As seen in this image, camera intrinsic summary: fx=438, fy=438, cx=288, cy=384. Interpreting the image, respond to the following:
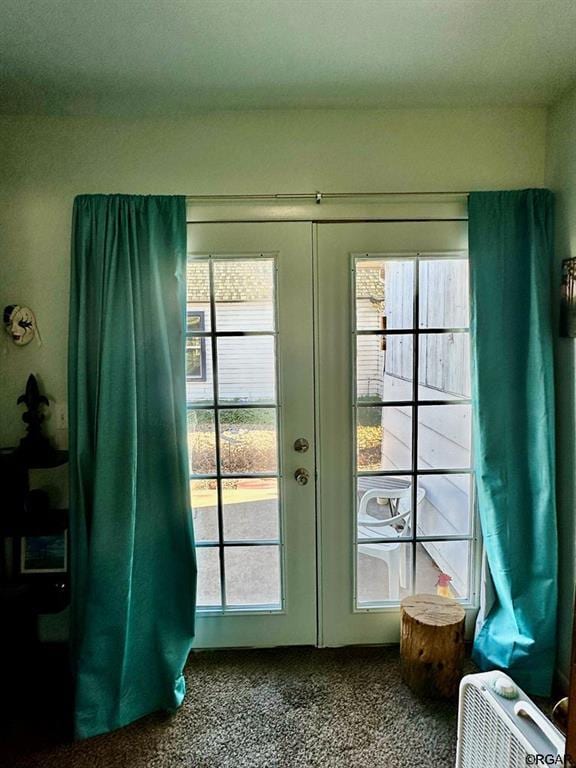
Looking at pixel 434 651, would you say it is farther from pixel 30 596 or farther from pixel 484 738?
pixel 30 596

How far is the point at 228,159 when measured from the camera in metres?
1.89

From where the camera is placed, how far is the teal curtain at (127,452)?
5.67 feet

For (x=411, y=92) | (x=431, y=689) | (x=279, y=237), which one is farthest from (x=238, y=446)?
(x=411, y=92)

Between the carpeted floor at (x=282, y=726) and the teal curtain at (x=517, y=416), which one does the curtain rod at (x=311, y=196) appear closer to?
the teal curtain at (x=517, y=416)

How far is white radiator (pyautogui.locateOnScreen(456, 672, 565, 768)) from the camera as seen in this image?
1.12 metres

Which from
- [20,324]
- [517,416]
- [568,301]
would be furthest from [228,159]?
[517,416]

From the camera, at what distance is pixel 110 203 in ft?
5.89

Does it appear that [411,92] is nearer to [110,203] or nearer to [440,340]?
[440,340]

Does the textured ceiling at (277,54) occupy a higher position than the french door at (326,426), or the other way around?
the textured ceiling at (277,54)

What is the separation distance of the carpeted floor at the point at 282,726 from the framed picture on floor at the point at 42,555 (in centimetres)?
60

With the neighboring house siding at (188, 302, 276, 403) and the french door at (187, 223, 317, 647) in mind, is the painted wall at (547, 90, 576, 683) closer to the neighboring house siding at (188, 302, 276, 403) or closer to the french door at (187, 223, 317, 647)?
the french door at (187, 223, 317, 647)

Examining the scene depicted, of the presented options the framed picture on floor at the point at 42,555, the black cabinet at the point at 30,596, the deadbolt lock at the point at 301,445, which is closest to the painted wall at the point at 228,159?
the black cabinet at the point at 30,596

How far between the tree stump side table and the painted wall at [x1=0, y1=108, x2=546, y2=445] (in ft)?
6.05

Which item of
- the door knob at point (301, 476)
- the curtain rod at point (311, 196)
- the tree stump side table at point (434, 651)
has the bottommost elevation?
the tree stump side table at point (434, 651)
